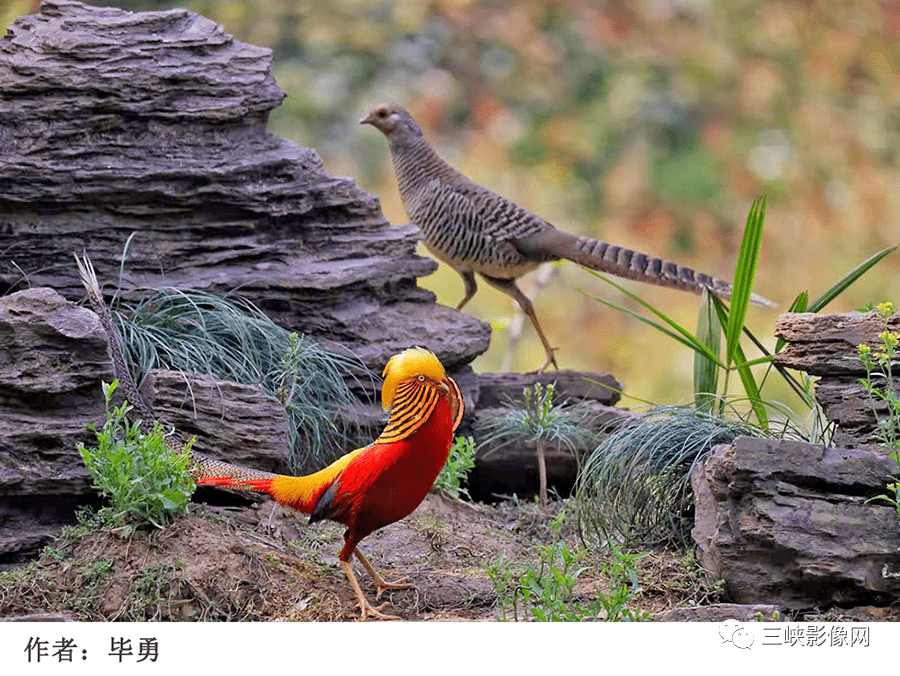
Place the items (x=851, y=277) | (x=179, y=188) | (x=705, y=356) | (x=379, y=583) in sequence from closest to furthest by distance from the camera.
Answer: (x=379, y=583) → (x=851, y=277) → (x=705, y=356) → (x=179, y=188)

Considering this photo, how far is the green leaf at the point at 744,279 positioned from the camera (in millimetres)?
3697

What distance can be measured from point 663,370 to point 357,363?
3850 mm

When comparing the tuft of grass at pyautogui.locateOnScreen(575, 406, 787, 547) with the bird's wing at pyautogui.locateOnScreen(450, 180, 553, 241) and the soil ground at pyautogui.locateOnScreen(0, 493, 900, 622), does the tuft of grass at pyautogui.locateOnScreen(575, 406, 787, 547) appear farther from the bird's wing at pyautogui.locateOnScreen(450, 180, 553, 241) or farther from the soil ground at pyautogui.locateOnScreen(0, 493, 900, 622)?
the bird's wing at pyautogui.locateOnScreen(450, 180, 553, 241)

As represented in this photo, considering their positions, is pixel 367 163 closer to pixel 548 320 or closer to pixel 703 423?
pixel 548 320

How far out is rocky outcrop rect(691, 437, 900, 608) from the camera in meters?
2.73

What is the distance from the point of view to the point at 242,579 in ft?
9.46

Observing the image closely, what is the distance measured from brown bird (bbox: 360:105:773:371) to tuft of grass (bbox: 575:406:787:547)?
4.50ft

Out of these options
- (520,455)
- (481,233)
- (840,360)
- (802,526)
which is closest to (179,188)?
(481,233)

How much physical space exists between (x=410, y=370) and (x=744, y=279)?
1.49m

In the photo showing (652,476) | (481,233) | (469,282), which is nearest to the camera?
(652,476)

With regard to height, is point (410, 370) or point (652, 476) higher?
point (410, 370)

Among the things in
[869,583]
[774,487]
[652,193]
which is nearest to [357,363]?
[774,487]

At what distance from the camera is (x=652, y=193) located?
26.7 feet

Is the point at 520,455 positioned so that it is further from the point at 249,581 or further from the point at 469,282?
the point at 249,581
